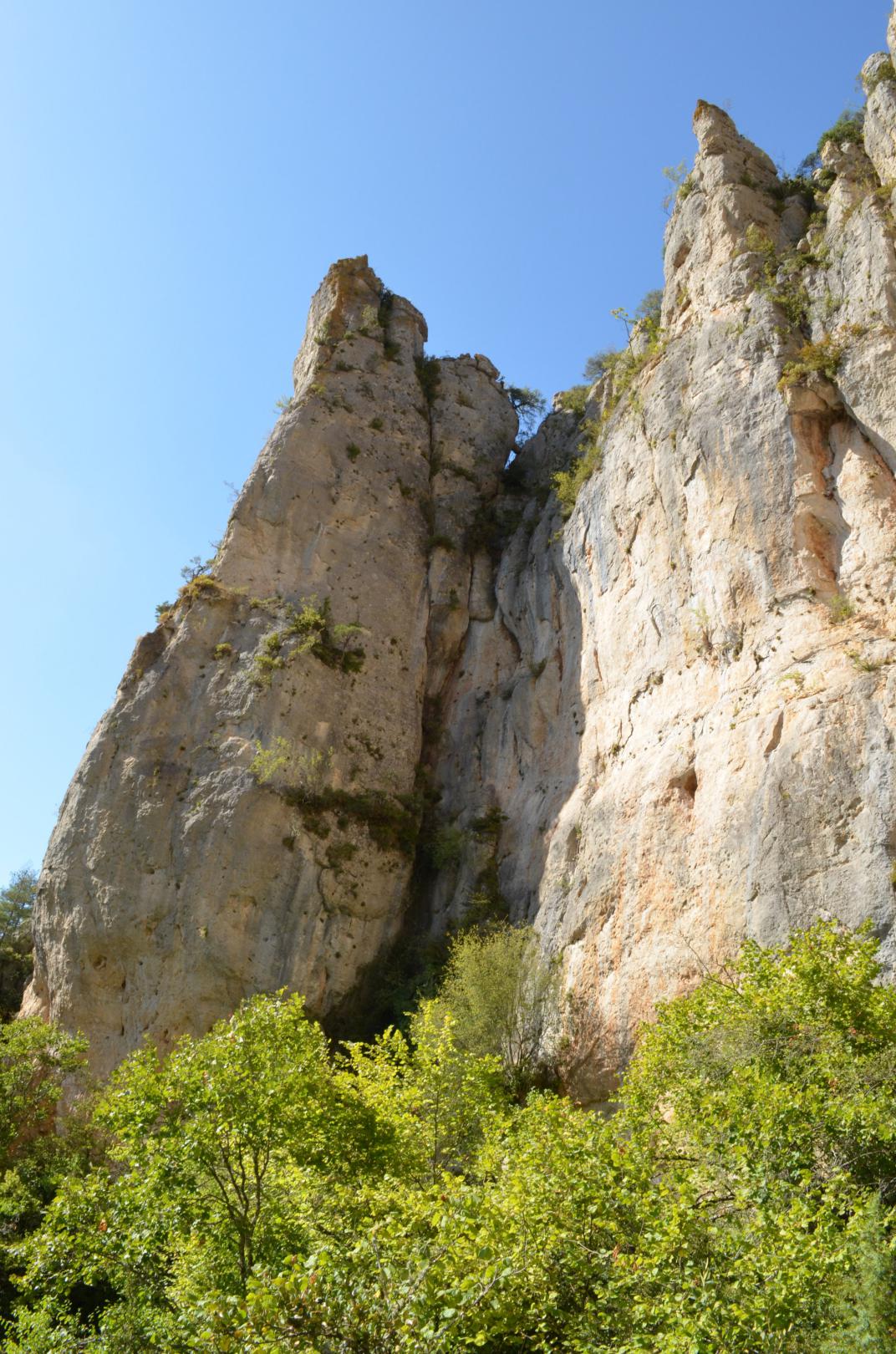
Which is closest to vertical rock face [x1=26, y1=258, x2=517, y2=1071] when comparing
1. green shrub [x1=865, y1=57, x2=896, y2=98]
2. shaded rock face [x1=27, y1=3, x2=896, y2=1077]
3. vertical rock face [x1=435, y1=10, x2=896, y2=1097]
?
shaded rock face [x1=27, y1=3, x2=896, y2=1077]

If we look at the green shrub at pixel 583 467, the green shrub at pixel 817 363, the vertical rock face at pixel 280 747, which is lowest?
the vertical rock face at pixel 280 747

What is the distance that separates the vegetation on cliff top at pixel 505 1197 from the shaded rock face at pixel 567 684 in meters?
3.00

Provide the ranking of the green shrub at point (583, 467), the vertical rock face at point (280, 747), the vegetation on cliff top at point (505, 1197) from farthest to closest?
the green shrub at point (583, 467) → the vertical rock face at point (280, 747) → the vegetation on cliff top at point (505, 1197)

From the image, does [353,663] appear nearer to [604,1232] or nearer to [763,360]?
[763,360]

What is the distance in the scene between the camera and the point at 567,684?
27219mm

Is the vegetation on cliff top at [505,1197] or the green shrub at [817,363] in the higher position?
the green shrub at [817,363]

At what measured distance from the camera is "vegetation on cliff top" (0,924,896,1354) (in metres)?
8.45

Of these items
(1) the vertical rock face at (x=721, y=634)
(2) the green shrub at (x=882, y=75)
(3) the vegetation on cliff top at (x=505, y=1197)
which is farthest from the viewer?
(2) the green shrub at (x=882, y=75)

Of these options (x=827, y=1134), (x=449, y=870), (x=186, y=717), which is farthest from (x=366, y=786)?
(x=827, y=1134)

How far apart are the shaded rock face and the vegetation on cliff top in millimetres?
3002

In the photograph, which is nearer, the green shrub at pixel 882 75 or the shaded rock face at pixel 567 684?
the shaded rock face at pixel 567 684

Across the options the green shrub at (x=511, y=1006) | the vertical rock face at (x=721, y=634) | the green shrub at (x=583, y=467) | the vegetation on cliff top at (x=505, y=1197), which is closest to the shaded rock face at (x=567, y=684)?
the vertical rock face at (x=721, y=634)

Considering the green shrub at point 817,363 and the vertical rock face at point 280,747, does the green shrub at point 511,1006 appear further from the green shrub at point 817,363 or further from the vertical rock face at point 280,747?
the green shrub at point 817,363

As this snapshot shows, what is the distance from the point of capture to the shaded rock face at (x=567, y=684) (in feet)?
60.6
